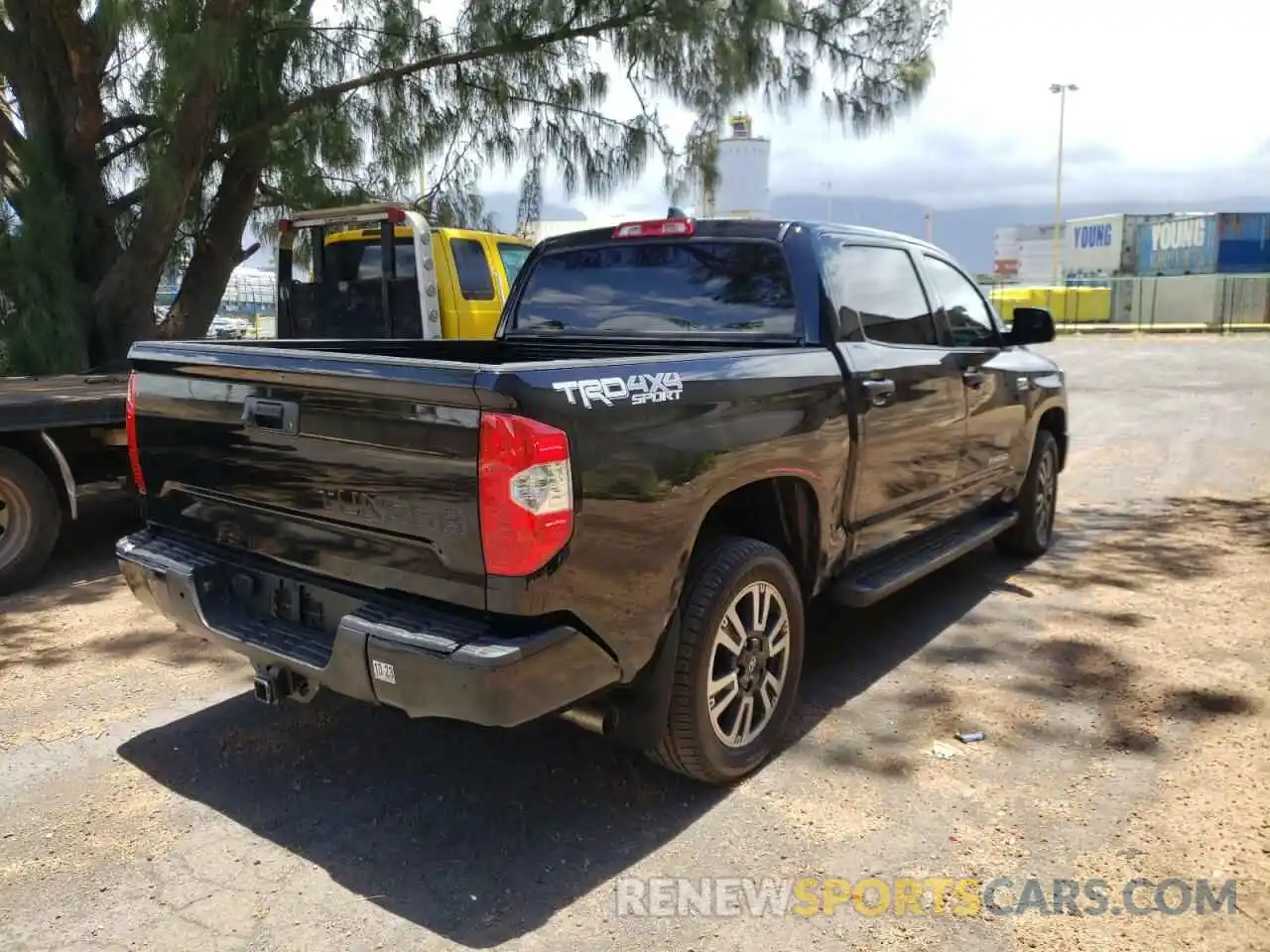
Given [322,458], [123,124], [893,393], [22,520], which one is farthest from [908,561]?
[123,124]

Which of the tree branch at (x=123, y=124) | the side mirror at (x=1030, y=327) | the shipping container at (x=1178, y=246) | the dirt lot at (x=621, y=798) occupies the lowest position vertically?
the dirt lot at (x=621, y=798)

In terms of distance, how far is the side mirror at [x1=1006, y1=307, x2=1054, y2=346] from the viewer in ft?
18.8

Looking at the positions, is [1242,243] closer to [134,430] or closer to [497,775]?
[497,775]

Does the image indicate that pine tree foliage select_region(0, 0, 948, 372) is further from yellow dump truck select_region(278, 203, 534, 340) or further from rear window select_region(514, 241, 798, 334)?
rear window select_region(514, 241, 798, 334)

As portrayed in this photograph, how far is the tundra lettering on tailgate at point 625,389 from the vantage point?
2871 millimetres

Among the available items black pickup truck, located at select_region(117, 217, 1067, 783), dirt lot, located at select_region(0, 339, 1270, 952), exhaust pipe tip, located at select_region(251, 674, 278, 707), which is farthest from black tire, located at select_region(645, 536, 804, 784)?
exhaust pipe tip, located at select_region(251, 674, 278, 707)

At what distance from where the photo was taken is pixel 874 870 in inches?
123

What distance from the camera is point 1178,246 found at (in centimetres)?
5484

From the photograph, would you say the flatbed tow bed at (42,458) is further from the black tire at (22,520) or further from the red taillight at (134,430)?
the red taillight at (134,430)

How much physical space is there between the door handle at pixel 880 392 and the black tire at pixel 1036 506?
219 centimetres

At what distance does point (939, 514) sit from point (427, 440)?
3.04 m

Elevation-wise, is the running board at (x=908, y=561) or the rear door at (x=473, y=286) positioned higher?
the rear door at (x=473, y=286)

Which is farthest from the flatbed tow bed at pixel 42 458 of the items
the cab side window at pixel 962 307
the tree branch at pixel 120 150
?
the cab side window at pixel 962 307

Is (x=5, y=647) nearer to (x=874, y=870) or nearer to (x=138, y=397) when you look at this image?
(x=138, y=397)
